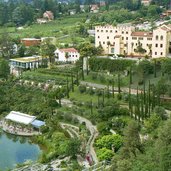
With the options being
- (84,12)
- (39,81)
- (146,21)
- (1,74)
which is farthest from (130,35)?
(84,12)

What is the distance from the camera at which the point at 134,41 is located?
1270 inches

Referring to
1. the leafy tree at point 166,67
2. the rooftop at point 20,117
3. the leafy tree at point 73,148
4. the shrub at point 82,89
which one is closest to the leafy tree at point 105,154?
the leafy tree at point 73,148

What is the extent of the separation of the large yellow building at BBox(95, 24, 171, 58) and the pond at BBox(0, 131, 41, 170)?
12.2 m

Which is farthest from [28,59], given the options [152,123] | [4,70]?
[152,123]

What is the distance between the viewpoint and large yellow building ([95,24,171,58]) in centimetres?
3042

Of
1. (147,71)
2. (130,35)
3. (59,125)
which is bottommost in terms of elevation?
(59,125)

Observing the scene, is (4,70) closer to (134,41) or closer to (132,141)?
(134,41)

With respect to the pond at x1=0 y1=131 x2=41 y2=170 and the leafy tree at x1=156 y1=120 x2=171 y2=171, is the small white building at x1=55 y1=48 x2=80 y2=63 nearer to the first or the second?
the pond at x1=0 y1=131 x2=41 y2=170

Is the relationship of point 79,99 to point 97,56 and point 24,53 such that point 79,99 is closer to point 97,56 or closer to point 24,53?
point 97,56

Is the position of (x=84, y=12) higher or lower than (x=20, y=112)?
higher

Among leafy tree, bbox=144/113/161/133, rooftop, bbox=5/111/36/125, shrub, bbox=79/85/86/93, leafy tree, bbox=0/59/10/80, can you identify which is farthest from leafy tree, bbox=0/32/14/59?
leafy tree, bbox=144/113/161/133

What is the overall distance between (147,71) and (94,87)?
357 cm

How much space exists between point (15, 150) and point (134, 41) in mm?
13627

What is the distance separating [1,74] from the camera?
3253cm
